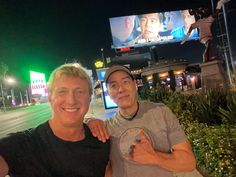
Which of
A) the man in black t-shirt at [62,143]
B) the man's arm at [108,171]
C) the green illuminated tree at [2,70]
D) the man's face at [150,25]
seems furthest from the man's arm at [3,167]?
the green illuminated tree at [2,70]

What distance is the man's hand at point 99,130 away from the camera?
2.23 metres

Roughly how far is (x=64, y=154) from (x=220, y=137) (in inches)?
123

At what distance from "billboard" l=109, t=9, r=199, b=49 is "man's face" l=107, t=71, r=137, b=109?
87.6 feet

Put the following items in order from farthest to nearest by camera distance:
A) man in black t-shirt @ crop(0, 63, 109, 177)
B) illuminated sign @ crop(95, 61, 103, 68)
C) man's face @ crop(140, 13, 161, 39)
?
man's face @ crop(140, 13, 161, 39) → illuminated sign @ crop(95, 61, 103, 68) → man in black t-shirt @ crop(0, 63, 109, 177)

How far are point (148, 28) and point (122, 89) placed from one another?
90.7ft

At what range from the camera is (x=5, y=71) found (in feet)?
154

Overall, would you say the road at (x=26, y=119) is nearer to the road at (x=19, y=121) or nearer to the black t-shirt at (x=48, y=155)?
the road at (x=19, y=121)

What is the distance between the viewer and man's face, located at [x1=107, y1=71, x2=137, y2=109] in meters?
2.48

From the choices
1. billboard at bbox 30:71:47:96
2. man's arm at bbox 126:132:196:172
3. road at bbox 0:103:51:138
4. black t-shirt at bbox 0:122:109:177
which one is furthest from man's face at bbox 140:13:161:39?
black t-shirt at bbox 0:122:109:177

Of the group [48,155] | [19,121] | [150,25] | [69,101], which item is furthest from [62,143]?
[150,25]

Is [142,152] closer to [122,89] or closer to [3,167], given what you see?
[122,89]

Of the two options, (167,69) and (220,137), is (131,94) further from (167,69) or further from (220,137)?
(167,69)

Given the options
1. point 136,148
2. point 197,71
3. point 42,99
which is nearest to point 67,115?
point 136,148

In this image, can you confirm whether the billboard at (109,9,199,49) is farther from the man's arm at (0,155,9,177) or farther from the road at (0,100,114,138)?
the man's arm at (0,155,9,177)
